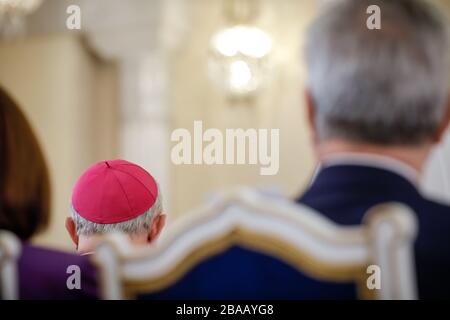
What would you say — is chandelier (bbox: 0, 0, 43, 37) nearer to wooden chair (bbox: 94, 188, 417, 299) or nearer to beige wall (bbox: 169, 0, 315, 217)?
beige wall (bbox: 169, 0, 315, 217)

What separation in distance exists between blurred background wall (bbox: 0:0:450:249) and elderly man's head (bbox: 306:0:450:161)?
1260 mm

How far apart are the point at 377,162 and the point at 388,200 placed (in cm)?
7

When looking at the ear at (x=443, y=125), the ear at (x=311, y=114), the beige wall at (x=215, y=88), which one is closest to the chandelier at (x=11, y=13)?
the beige wall at (x=215, y=88)

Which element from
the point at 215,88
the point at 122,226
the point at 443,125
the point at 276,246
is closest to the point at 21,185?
the point at 122,226

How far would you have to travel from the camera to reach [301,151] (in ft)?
7.32

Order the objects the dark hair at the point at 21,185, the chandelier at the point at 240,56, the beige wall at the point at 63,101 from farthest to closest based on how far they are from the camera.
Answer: the chandelier at the point at 240,56 < the beige wall at the point at 63,101 < the dark hair at the point at 21,185

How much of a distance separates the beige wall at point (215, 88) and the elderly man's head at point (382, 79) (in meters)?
1.66

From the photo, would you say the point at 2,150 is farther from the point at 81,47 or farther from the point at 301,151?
the point at 81,47

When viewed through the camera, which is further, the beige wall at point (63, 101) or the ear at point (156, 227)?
the beige wall at point (63, 101)

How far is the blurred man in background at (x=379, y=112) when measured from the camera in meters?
1.12

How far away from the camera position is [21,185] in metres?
1.35

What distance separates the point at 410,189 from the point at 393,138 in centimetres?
9

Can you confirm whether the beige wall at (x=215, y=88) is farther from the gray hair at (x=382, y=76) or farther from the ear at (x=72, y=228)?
the gray hair at (x=382, y=76)
